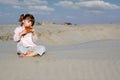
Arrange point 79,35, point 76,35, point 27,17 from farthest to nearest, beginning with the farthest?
point 79,35, point 76,35, point 27,17

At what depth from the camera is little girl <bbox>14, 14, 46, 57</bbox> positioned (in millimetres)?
8320

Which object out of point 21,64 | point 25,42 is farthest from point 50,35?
point 21,64

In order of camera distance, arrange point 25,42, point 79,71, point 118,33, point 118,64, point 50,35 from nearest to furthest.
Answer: point 79,71
point 118,64
point 25,42
point 50,35
point 118,33

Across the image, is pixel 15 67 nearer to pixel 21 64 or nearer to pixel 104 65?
pixel 21 64

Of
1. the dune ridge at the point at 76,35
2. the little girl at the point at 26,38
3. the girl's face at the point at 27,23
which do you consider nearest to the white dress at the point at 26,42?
the little girl at the point at 26,38

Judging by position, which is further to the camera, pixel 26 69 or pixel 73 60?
pixel 73 60

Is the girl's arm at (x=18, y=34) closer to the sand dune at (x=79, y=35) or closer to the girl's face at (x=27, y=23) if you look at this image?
the girl's face at (x=27, y=23)

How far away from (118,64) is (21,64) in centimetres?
240

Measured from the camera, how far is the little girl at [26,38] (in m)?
8.32

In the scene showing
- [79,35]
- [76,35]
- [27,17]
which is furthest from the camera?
[79,35]

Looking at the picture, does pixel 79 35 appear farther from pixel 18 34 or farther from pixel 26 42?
pixel 18 34

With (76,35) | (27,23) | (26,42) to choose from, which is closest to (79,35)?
(76,35)

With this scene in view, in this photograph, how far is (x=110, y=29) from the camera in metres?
23.8

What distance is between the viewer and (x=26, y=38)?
8617mm
